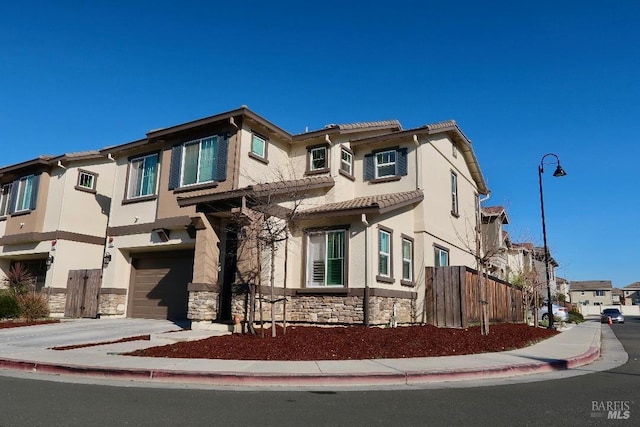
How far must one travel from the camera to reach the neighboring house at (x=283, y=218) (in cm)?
1527

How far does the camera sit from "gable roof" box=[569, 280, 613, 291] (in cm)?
10374

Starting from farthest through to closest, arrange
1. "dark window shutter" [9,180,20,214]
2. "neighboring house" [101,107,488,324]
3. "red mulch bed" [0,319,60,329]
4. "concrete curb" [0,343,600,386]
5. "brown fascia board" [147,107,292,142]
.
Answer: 1. "dark window shutter" [9,180,20,214]
2. "brown fascia board" [147,107,292,142]
3. "red mulch bed" [0,319,60,329]
4. "neighboring house" [101,107,488,324]
5. "concrete curb" [0,343,600,386]

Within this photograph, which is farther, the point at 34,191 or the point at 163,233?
the point at 34,191

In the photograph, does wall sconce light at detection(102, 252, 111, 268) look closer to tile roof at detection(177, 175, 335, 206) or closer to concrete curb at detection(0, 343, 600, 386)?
tile roof at detection(177, 175, 335, 206)

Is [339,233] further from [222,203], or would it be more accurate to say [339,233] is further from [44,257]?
[44,257]

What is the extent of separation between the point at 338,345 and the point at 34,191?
61.3ft

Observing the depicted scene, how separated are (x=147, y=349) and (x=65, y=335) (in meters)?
4.54

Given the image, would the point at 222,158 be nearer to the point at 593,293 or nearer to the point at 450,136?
the point at 450,136

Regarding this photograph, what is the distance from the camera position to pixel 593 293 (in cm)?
10312

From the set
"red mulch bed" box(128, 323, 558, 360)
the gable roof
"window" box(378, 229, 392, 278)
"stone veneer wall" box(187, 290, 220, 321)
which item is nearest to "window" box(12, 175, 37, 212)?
"stone veneer wall" box(187, 290, 220, 321)

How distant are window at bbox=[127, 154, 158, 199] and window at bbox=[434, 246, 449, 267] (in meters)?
11.3

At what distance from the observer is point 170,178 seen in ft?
59.9

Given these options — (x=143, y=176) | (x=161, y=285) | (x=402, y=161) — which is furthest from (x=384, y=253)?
(x=143, y=176)

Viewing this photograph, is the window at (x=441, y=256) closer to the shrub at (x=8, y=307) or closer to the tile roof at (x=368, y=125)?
the tile roof at (x=368, y=125)
